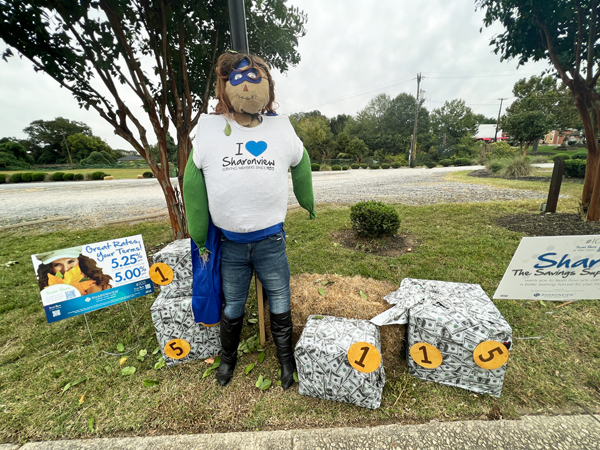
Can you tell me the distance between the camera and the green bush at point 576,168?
1126 centimetres

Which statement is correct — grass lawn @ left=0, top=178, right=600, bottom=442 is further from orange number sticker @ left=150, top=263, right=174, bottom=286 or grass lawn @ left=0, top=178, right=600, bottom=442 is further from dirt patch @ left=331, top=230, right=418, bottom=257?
dirt patch @ left=331, top=230, right=418, bottom=257

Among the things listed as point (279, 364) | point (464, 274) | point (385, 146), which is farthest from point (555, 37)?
point (385, 146)

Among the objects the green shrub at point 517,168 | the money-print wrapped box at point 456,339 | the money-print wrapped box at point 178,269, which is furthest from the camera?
the green shrub at point 517,168

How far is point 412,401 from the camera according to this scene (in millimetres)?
1658

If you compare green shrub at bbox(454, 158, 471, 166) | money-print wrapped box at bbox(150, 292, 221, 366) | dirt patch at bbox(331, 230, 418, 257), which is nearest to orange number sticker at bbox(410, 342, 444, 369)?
money-print wrapped box at bbox(150, 292, 221, 366)

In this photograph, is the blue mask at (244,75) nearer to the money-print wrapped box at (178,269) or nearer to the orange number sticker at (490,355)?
the money-print wrapped box at (178,269)

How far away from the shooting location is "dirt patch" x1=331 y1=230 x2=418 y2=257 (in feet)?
13.0

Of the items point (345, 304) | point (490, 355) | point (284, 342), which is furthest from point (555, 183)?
point (284, 342)

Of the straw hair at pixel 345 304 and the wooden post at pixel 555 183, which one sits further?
the wooden post at pixel 555 183

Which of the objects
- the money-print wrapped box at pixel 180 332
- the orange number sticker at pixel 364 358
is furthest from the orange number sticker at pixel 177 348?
the orange number sticker at pixel 364 358

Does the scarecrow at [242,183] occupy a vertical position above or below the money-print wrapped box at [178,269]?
above

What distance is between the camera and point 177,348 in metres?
1.99

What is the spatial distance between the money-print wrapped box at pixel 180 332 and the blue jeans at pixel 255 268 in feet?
1.19

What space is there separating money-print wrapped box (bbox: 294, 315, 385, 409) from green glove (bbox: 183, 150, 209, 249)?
96 centimetres
